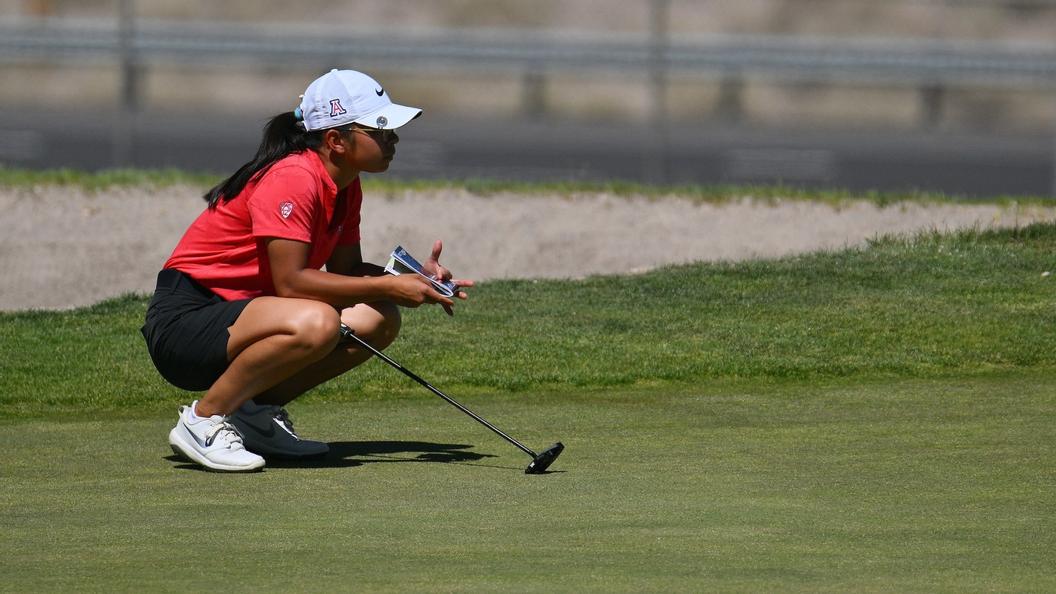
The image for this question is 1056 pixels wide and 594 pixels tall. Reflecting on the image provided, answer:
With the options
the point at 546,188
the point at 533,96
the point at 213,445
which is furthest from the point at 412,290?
the point at 533,96

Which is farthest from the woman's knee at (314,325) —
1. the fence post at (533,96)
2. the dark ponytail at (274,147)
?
the fence post at (533,96)

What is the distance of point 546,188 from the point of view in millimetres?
13586

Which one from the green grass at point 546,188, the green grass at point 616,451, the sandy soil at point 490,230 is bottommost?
the sandy soil at point 490,230

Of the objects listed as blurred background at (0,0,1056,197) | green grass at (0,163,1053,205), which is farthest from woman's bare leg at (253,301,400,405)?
blurred background at (0,0,1056,197)

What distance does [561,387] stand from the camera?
308 inches

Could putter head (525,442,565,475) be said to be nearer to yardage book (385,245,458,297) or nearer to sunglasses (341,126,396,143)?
yardage book (385,245,458,297)

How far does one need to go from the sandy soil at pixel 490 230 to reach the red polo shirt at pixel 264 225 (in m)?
5.78

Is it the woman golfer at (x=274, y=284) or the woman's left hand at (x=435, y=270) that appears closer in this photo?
the woman golfer at (x=274, y=284)

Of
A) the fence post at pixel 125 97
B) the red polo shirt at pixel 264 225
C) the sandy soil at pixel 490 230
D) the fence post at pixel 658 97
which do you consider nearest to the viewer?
the red polo shirt at pixel 264 225

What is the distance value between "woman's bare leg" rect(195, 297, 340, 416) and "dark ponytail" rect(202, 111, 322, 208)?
382 mm

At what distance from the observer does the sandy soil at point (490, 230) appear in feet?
40.1

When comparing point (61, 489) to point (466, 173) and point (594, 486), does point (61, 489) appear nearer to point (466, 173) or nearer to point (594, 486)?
point (594, 486)

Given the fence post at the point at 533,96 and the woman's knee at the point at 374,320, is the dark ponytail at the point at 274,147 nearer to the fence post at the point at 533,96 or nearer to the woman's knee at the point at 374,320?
the woman's knee at the point at 374,320

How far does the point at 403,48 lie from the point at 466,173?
10.2 ft
